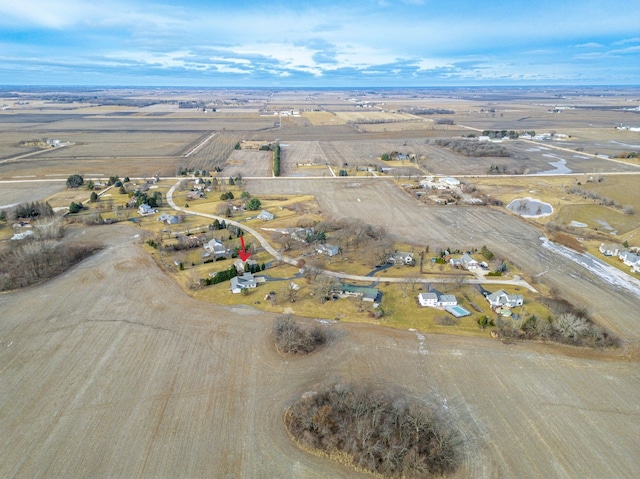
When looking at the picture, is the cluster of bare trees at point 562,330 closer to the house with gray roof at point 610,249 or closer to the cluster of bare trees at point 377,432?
the cluster of bare trees at point 377,432

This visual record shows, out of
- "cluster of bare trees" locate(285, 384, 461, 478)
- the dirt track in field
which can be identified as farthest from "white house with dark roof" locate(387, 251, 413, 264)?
"cluster of bare trees" locate(285, 384, 461, 478)

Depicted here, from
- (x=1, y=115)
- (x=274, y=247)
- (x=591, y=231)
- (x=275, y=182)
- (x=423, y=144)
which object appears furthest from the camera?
(x=1, y=115)

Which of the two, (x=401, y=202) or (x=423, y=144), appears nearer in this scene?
(x=401, y=202)

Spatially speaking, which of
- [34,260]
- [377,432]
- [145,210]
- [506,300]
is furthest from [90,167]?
[377,432]

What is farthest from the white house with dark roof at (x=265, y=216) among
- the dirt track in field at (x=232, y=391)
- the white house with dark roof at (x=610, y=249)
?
the white house with dark roof at (x=610, y=249)

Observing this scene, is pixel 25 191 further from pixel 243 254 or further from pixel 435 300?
pixel 435 300

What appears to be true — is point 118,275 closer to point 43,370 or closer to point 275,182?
point 43,370

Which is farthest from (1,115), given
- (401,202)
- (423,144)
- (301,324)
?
(301,324)
